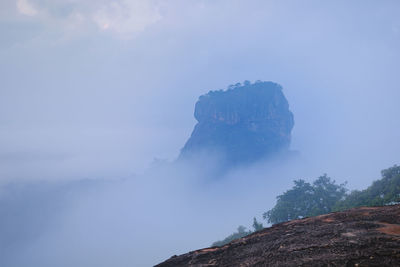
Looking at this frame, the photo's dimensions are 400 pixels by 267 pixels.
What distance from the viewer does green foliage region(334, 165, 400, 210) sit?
66.1ft

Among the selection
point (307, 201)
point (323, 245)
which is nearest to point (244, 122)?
point (307, 201)

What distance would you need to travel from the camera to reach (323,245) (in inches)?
283

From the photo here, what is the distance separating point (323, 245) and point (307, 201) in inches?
1031

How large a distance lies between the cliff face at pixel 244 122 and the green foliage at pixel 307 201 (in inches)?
2919

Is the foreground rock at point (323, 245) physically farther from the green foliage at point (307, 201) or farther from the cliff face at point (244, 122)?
the cliff face at point (244, 122)

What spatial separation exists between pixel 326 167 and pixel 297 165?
60.7 feet

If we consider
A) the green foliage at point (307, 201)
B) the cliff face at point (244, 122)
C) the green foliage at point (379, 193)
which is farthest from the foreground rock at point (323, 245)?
the cliff face at point (244, 122)

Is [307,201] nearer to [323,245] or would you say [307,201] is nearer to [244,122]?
[323,245]

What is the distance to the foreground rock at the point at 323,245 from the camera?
6156 mm

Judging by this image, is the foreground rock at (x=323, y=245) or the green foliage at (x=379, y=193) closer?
the foreground rock at (x=323, y=245)

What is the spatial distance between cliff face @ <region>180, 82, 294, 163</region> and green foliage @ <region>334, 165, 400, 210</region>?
266 ft

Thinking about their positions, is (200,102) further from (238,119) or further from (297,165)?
(297,165)

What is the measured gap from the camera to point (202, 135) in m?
110

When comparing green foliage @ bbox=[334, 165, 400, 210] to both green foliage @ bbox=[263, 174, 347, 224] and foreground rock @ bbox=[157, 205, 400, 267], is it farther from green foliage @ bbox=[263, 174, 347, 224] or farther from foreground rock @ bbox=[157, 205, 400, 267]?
foreground rock @ bbox=[157, 205, 400, 267]
